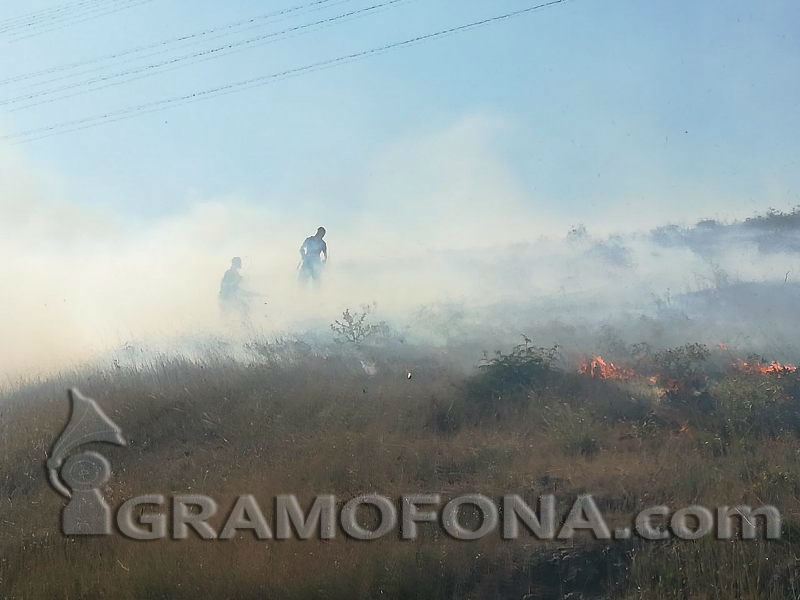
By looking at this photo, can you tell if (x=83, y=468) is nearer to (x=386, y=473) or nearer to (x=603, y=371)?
(x=386, y=473)

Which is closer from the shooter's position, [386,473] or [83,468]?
[386,473]

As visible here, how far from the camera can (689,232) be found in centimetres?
2320

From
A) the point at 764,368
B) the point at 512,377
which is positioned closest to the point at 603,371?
A: the point at 512,377

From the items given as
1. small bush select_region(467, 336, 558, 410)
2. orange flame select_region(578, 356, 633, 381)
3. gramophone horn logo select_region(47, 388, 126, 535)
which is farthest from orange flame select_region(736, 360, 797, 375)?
gramophone horn logo select_region(47, 388, 126, 535)

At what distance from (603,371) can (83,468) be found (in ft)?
26.1

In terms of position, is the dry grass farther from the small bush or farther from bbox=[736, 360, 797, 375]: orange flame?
bbox=[736, 360, 797, 375]: orange flame

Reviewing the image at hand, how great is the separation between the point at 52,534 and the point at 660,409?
779 cm

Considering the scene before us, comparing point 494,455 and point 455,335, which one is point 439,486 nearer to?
point 494,455

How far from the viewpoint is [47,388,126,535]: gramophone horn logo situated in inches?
298

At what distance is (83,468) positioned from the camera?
9.76 metres


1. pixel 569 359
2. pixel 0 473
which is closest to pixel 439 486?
pixel 0 473

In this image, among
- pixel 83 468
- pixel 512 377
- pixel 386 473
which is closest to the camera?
pixel 386 473

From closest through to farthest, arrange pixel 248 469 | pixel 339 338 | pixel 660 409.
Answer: pixel 248 469, pixel 660 409, pixel 339 338

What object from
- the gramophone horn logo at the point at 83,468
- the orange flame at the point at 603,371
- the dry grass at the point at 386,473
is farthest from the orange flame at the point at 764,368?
the gramophone horn logo at the point at 83,468
